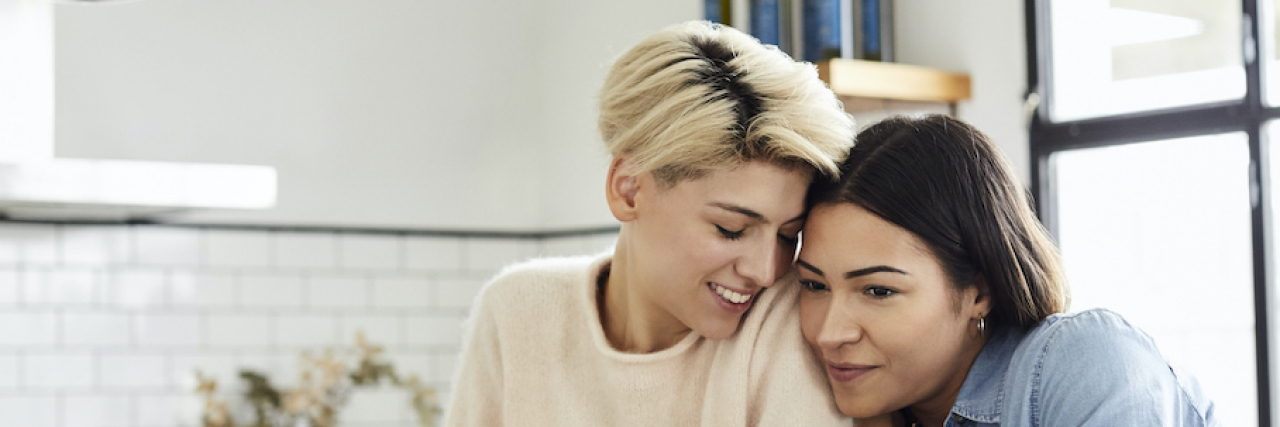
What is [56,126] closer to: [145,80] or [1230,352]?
[145,80]

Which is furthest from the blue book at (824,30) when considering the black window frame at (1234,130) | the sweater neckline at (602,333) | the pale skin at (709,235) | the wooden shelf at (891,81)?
the pale skin at (709,235)

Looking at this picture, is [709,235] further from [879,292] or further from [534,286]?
[534,286]

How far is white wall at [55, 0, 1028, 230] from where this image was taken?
291 cm

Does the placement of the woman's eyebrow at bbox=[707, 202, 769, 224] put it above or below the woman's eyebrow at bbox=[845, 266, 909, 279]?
above

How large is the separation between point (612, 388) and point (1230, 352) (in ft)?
4.21

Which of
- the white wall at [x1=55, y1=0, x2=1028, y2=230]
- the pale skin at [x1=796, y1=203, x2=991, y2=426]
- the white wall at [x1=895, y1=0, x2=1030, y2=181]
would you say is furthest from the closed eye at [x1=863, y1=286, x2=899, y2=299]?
the white wall at [x1=55, y1=0, x2=1028, y2=230]

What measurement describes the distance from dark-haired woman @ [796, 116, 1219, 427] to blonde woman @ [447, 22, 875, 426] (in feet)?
0.18

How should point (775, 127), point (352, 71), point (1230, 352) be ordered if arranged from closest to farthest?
point (775, 127), point (1230, 352), point (352, 71)

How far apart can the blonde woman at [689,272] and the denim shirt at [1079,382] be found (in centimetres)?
17

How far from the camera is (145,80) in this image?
2992 millimetres

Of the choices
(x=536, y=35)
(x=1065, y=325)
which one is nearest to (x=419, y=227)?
(x=536, y=35)

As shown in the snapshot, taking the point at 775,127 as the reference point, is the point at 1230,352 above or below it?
below

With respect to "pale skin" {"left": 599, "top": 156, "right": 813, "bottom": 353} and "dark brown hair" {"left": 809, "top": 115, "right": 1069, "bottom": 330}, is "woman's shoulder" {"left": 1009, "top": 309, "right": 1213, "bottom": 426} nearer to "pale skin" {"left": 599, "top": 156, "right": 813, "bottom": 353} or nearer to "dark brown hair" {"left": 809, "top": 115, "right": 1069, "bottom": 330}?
"dark brown hair" {"left": 809, "top": 115, "right": 1069, "bottom": 330}

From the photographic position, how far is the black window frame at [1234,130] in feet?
6.89
